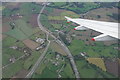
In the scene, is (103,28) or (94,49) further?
(94,49)

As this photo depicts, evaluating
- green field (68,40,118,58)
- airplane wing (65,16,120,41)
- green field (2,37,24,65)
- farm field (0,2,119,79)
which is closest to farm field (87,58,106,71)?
farm field (0,2,119,79)

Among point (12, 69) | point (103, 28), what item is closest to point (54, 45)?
point (12, 69)

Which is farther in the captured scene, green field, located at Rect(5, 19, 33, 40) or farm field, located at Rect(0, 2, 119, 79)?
green field, located at Rect(5, 19, 33, 40)

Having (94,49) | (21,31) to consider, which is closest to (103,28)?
(94,49)

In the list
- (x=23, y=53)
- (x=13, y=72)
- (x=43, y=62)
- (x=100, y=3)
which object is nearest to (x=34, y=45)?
(x=23, y=53)

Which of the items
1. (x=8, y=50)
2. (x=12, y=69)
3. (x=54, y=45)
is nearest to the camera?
(x=12, y=69)

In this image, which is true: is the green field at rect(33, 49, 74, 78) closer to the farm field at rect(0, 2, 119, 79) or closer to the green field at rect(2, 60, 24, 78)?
the farm field at rect(0, 2, 119, 79)

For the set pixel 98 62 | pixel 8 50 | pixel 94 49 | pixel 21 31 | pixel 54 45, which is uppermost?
pixel 21 31

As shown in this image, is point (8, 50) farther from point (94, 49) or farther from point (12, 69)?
point (94, 49)

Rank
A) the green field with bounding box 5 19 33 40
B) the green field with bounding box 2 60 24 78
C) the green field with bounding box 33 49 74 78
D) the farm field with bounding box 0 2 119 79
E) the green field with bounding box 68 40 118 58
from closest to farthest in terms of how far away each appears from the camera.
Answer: the green field with bounding box 33 49 74 78, the green field with bounding box 2 60 24 78, the farm field with bounding box 0 2 119 79, the green field with bounding box 68 40 118 58, the green field with bounding box 5 19 33 40

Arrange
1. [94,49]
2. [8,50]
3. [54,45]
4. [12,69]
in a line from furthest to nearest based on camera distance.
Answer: [54,45] < [8,50] < [94,49] < [12,69]

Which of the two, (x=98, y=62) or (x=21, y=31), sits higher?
(x=21, y=31)
